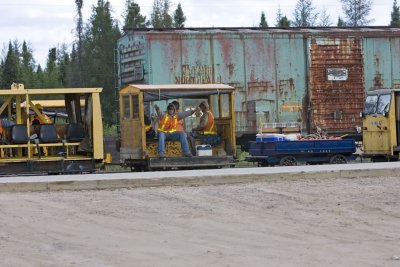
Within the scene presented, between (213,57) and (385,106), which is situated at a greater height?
(213,57)

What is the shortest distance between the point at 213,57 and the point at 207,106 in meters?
5.70

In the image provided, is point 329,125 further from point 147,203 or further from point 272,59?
point 147,203

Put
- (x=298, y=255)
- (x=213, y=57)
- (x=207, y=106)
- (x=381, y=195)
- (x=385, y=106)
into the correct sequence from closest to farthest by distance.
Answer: (x=298, y=255)
(x=381, y=195)
(x=207, y=106)
(x=385, y=106)
(x=213, y=57)

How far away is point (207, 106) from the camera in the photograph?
20.7 meters

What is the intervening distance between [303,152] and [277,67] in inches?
210

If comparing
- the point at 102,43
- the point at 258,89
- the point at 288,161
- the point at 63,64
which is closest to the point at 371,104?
the point at 288,161

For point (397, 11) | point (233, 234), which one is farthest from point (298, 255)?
point (397, 11)

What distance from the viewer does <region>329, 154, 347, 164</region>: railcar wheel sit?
22.5 meters

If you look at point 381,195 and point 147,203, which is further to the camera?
point 381,195

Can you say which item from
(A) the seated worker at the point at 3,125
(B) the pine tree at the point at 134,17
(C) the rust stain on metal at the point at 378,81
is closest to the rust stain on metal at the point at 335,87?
(C) the rust stain on metal at the point at 378,81

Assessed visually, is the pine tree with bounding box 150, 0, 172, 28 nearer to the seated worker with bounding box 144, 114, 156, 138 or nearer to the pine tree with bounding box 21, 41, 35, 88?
the pine tree with bounding box 21, 41, 35, 88

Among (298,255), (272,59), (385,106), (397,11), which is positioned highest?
(397,11)

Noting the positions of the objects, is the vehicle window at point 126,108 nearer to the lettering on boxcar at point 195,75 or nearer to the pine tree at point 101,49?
the lettering on boxcar at point 195,75

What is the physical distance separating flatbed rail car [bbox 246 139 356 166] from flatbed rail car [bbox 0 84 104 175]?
507 centimetres
